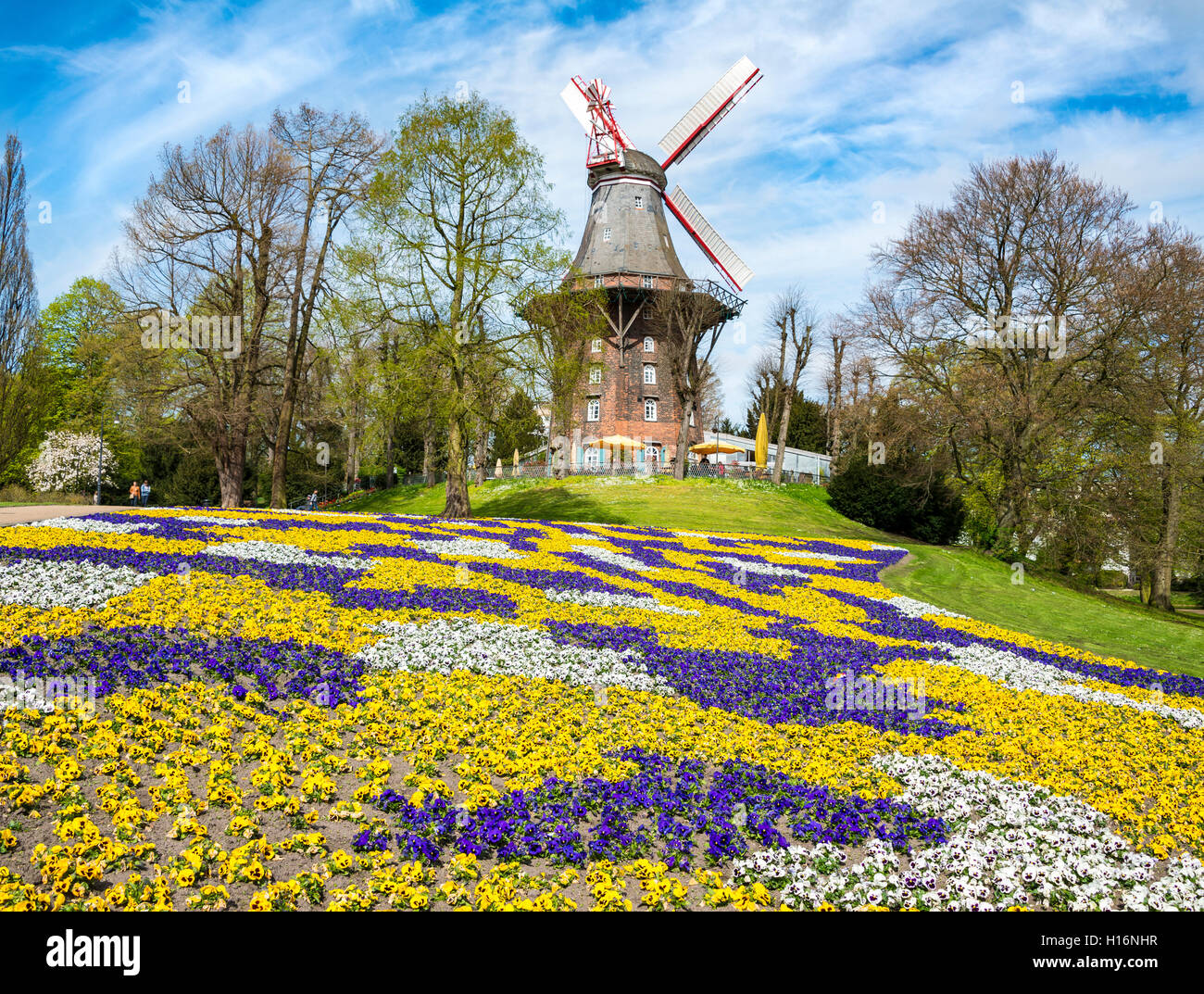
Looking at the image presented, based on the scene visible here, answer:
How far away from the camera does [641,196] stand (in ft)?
205

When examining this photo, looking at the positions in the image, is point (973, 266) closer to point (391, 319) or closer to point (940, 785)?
point (391, 319)

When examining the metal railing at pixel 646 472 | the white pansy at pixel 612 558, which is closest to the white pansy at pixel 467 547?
the white pansy at pixel 612 558

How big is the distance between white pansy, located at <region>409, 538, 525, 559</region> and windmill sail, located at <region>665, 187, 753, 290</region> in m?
52.4

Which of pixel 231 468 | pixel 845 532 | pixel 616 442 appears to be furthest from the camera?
pixel 616 442

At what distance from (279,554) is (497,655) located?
6.79 m

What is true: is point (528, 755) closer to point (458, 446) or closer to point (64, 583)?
point (64, 583)

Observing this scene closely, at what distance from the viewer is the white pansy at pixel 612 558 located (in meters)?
19.3

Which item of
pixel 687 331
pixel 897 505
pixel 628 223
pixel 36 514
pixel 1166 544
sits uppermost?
pixel 628 223

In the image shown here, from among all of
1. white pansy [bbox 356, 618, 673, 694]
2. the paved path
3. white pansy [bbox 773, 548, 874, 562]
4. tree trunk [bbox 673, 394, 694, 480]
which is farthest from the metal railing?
white pansy [bbox 356, 618, 673, 694]

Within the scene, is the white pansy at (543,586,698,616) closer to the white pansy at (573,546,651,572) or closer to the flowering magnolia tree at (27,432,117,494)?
the white pansy at (573,546,651,572)

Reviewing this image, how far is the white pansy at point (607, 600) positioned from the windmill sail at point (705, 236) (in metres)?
56.5

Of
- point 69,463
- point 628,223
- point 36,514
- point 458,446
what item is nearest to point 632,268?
point 628,223

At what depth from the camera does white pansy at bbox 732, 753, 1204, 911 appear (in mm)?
5527

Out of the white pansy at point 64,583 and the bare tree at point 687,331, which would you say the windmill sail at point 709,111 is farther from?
the white pansy at point 64,583
